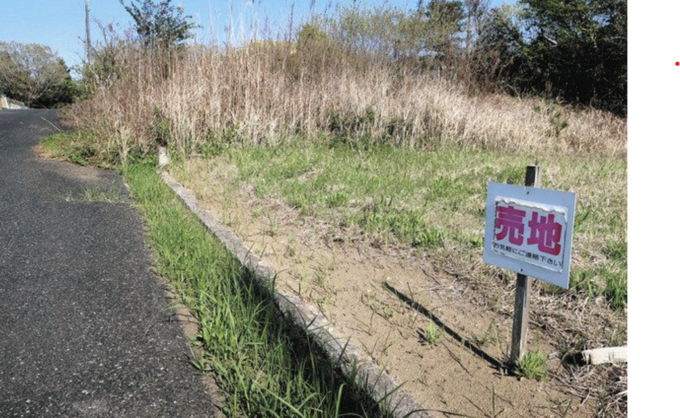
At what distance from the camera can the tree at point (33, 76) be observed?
43.2 metres

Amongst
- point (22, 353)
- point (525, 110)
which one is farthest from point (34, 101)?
point (22, 353)

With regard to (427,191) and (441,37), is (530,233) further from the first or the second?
(441,37)

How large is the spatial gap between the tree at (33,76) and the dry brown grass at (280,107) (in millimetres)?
39615

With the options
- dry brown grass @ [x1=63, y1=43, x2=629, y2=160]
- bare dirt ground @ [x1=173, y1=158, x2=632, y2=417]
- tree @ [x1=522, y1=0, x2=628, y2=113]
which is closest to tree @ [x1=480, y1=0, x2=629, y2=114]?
tree @ [x1=522, y1=0, x2=628, y2=113]

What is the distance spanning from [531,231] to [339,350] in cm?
107

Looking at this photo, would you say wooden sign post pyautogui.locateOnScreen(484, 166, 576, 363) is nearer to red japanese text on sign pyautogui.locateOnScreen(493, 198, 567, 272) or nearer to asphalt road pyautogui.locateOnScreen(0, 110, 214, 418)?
red japanese text on sign pyautogui.locateOnScreen(493, 198, 567, 272)

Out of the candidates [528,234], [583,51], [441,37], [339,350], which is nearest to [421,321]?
[339,350]

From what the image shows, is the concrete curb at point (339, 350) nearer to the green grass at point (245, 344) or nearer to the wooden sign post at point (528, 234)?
the green grass at point (245, 344)

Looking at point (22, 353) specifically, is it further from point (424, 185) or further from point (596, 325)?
point (424, 185)

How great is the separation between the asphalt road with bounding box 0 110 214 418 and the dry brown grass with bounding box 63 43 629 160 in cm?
294

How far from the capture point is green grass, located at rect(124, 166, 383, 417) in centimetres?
203

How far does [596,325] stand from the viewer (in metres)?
2.65

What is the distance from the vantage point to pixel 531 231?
210 cm
